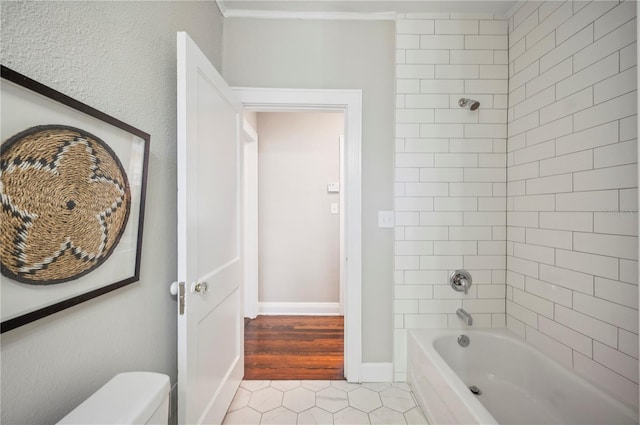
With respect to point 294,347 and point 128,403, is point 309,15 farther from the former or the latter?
point 294,347

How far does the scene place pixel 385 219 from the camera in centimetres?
171

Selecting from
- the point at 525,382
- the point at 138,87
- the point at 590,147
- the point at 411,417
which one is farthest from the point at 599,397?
the point at 138,87

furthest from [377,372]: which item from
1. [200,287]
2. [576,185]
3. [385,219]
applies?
[576,185]

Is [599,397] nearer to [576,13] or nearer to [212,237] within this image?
[576,13]

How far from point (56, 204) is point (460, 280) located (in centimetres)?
195

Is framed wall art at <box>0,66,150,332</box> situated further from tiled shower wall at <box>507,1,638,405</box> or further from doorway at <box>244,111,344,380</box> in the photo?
tiled shower wall at <box>507,1,638,405</box>

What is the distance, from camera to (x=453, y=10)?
1.64 metres

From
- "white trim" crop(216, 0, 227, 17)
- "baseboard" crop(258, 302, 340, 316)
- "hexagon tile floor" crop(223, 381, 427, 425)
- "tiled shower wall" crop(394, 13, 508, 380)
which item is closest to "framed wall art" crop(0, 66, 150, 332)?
"hexagon tile floor" crop(223, 381, 427, 425)

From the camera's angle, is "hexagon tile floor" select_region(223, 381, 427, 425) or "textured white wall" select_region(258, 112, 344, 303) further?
"textured white wall" select_region(258, 112, 344, 303)

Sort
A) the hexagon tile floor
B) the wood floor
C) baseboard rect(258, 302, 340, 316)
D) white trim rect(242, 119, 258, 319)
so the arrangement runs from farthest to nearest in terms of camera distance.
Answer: baseboard rect(258, 302, 340, 316) < white trim rect(242, 119, 258, 319) < the wood floor < the hexagon tile floor

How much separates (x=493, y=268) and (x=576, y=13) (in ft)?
4.66

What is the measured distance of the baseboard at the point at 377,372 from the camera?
1.71 m

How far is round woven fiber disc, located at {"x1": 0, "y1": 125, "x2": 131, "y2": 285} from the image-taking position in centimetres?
56

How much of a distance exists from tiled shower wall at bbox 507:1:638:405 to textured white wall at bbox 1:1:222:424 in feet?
6.27
